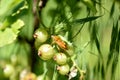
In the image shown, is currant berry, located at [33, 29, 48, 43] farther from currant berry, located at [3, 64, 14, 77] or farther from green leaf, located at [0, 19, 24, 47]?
currant berry, located at [3, 64, 14, 77]

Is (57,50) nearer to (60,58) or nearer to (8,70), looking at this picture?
(60,58)

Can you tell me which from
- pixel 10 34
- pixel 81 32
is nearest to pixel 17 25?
pixel 10 34

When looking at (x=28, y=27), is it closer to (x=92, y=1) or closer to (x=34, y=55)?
(x=34, y=55)

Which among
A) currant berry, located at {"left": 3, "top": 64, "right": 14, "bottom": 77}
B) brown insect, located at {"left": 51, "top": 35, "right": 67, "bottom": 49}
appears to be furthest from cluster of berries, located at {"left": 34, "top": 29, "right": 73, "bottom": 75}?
currant berry, located at {"left": 3, "top": 64, "right": 14, "bottom": 77}

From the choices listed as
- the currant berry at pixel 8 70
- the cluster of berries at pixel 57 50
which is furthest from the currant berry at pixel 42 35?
the currant berry at pixel 8 70

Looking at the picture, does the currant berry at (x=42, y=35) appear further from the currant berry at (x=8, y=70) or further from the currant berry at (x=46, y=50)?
the currant berry at (x=8, y=70)

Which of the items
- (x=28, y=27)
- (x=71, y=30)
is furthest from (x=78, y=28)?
(x=28, y=27)
